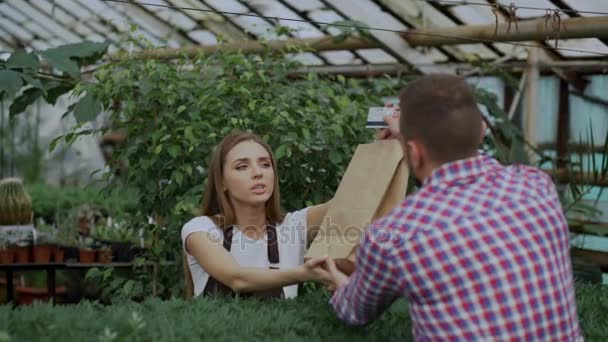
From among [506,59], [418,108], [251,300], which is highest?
[506,59]

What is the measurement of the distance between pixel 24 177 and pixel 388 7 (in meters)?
6.88

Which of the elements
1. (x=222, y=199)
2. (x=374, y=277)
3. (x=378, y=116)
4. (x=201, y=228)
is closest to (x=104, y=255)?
(x=222, y=199)

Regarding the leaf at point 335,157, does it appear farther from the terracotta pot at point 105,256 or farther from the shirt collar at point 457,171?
the shirt collar at point 457,171

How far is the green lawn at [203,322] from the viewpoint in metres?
1.63

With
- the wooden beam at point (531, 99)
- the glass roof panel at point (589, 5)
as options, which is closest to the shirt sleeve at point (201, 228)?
the glass roof panel at point (589, 5)

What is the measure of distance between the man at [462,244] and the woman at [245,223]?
2.55 ft

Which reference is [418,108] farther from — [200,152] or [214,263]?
[200,152]

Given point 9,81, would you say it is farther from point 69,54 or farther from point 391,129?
point 391,129

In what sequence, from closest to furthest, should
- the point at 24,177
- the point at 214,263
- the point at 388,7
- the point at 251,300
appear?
the point at 251,300, the point at 214,263, the point at 388,7, the point at 24,177

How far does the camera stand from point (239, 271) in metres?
2.16

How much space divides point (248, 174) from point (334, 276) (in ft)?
2.17

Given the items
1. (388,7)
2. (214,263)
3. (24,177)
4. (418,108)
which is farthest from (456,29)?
(24,177)

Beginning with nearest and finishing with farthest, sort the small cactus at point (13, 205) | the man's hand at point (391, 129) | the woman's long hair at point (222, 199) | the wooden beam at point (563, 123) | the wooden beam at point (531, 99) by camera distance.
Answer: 1. the man's hand at point (391, 129)
2. the woman's long hair at point (222, 199)
3. the small cactus at point (13, 205)
4. the wooden beam at point (531, 99)
5. the wooden beam at point (563, 123)

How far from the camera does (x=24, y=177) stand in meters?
11.7
